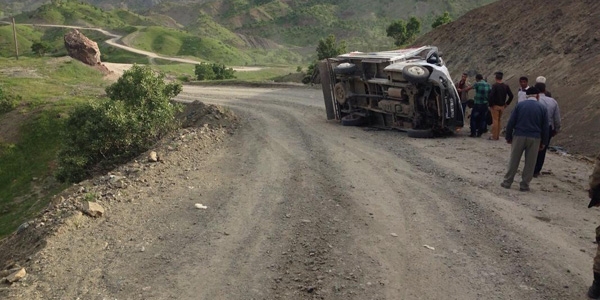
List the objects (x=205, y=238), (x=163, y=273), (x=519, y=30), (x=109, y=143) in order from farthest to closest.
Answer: (x=519, y=30)
(x=109, y=143)
(x=205, y=238)
(x=163, y=273)

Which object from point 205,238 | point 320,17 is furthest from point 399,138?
point 320,17

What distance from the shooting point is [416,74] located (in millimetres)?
13281

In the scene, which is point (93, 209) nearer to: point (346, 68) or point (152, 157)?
point (152, 157)

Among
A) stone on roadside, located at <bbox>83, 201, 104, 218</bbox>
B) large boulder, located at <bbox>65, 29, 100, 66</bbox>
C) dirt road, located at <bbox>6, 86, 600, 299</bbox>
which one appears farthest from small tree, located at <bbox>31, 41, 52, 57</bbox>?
stone on roadside, located at <bbox>83, 201, 104, 218</bbox>

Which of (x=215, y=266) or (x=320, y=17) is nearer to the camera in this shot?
(x=215, y=266)

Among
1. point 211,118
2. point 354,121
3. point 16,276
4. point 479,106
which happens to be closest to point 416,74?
point 479,106

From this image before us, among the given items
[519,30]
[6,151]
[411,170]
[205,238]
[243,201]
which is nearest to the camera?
[205,238]

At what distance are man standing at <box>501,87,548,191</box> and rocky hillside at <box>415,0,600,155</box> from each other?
4182 millimetres

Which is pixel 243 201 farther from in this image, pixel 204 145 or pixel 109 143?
pixel 109 143

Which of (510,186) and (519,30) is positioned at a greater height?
(519,30)

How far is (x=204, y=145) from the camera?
1334 cm

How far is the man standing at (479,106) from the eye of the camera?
13.7 m

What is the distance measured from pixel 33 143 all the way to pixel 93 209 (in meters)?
18.0

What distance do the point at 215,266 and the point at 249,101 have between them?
1689 cm
